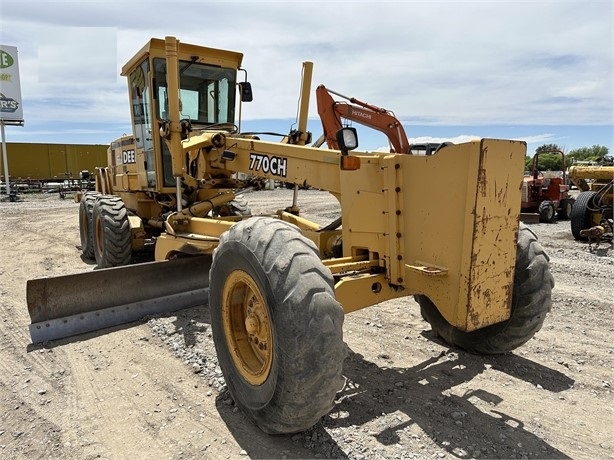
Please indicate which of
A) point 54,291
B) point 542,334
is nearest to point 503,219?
point 542,334

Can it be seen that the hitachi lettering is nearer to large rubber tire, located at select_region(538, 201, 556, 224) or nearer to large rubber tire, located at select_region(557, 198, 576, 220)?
large rubber tire, located at select_region(538, 201, 556, 224)

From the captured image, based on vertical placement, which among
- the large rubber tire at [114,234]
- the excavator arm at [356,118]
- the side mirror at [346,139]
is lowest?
the large rubber tire at [114,234]

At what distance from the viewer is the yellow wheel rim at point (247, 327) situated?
3090 millimetres

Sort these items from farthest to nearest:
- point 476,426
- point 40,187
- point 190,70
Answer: point 40,187
point 190,70
point 476,426

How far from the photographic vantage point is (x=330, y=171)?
154 inches

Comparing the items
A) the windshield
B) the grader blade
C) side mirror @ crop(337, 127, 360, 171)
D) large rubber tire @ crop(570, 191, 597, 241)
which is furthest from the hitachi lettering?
large rubber tire @ crop(570, 191, 597, 241)

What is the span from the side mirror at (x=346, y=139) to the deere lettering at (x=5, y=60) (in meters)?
27.1

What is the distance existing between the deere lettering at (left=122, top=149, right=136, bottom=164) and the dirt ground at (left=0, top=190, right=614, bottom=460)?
299cm

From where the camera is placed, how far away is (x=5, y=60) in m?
24.5

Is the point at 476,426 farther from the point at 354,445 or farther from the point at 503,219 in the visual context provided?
the point at 503,219

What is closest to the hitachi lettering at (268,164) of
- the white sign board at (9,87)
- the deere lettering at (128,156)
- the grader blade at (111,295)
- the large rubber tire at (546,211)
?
the grader blade at (111,295)

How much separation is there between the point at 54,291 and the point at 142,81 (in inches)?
131

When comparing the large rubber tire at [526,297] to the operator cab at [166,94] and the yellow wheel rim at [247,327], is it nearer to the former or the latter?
the yellow wheel rim at [247,327]

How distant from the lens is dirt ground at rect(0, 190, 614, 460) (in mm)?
2941
